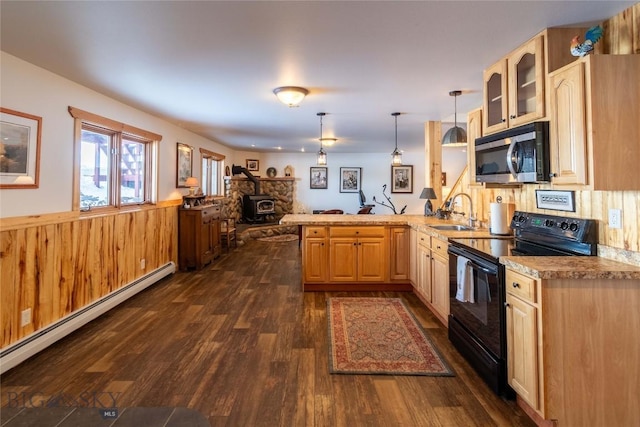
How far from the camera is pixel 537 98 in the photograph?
7.32 feet

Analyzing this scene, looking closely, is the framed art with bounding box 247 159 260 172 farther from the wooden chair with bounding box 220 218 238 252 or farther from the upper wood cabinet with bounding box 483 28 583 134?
the upper wood cabinet with bounding box 483 28 583 134

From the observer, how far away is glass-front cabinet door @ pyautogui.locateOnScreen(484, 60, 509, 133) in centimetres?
260

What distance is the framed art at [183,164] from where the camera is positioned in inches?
214

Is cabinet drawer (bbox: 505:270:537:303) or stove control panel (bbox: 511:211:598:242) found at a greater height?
stove control panel (bbox: 511:211:598:242)

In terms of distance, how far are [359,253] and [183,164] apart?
11.2 ft

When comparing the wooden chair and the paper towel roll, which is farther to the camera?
the wooden chair

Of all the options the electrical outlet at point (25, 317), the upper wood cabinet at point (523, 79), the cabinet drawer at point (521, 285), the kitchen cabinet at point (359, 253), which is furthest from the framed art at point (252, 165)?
the cabinet drawer at point (521, 285)

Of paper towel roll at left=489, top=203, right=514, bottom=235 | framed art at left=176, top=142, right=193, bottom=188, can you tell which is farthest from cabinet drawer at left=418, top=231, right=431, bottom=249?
framed art at left=176, top=142, right=193, bottom=188

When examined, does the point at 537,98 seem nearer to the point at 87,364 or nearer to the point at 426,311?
the point at 426,311

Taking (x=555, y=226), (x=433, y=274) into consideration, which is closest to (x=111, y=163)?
(x=433, y=274)

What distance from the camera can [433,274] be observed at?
133 inches

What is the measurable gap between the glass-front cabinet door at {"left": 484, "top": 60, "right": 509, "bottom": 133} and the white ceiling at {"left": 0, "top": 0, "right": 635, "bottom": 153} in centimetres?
10

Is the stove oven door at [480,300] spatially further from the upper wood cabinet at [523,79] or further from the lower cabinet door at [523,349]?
the upper wood cabinet at [523,79]

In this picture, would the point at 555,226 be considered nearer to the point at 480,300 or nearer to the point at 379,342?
the point at 480,300
